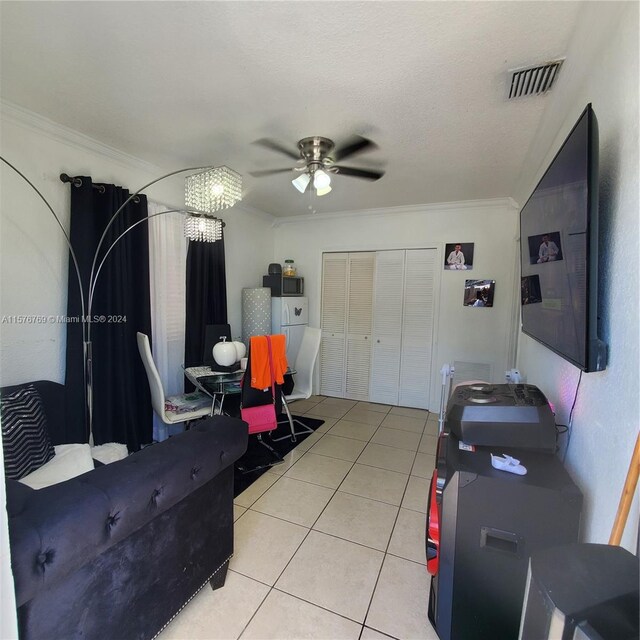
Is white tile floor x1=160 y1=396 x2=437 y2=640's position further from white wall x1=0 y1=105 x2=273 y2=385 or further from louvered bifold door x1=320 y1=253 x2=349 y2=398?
white wall x1=0 y1=105 x2=273 y2=385

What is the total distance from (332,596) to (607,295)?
1728 millimetres

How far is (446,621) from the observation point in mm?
1241

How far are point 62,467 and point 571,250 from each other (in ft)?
8.39

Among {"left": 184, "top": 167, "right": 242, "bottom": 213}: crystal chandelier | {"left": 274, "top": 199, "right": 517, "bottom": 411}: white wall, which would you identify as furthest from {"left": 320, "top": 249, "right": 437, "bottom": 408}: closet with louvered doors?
{"left": 184, "top": 167, "right": 242, "bottom": 213}: crystal chandelier

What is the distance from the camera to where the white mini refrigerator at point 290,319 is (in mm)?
4172

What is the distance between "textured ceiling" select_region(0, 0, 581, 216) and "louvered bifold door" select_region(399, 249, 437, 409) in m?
1.48

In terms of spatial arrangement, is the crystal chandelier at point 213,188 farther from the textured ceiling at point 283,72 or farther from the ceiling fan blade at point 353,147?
the ceiling fan blade at point 353,147

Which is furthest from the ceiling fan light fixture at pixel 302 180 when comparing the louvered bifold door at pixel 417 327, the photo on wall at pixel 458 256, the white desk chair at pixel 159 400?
the photo on wall at pixel 458 256

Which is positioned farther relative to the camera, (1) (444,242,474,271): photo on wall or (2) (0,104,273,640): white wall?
(1) (444,242,474,271): photo on wall

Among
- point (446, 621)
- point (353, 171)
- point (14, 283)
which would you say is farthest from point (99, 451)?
point (353, 171)

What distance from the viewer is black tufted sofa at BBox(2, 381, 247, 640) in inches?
32.2

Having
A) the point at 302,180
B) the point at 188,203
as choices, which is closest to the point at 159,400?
the point at 188,203

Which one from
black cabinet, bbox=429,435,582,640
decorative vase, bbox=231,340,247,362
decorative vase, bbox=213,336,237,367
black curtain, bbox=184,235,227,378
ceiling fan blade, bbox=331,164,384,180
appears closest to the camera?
black cabinet, bbox=429,435,582,640

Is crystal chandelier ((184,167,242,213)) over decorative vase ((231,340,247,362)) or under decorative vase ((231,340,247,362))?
over
